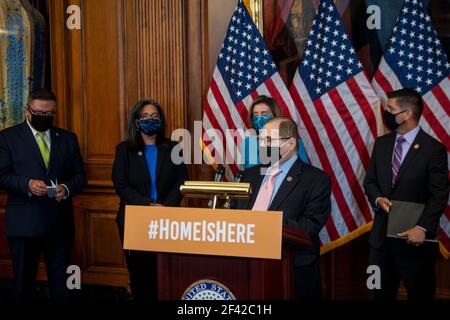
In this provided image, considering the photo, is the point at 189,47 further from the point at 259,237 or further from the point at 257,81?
the point at 259,237

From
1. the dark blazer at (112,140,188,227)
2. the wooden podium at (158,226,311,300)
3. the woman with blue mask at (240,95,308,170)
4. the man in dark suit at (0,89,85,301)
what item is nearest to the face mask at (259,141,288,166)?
the wooden podium at (158,226,311,300)

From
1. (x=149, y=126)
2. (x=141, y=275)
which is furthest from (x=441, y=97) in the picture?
(x=141, y=275)

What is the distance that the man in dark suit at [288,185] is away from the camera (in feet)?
9.68

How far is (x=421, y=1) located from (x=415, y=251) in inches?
66.2

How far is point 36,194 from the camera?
412cm

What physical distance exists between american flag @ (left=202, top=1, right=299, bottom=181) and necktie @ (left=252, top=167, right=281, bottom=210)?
61.0 inches

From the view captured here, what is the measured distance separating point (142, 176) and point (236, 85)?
986mm

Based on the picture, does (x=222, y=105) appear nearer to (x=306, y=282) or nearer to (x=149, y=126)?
(x=149, y=126)

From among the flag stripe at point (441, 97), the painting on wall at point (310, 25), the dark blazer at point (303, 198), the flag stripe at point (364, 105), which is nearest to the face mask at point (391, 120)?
the flag stripe at point (364, 105)

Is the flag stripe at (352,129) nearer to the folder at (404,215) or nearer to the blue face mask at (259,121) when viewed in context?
the blue face mask at (259,121)

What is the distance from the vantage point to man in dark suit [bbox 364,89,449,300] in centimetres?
365

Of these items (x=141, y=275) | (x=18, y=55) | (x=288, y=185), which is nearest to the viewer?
(x=288, y=185)
